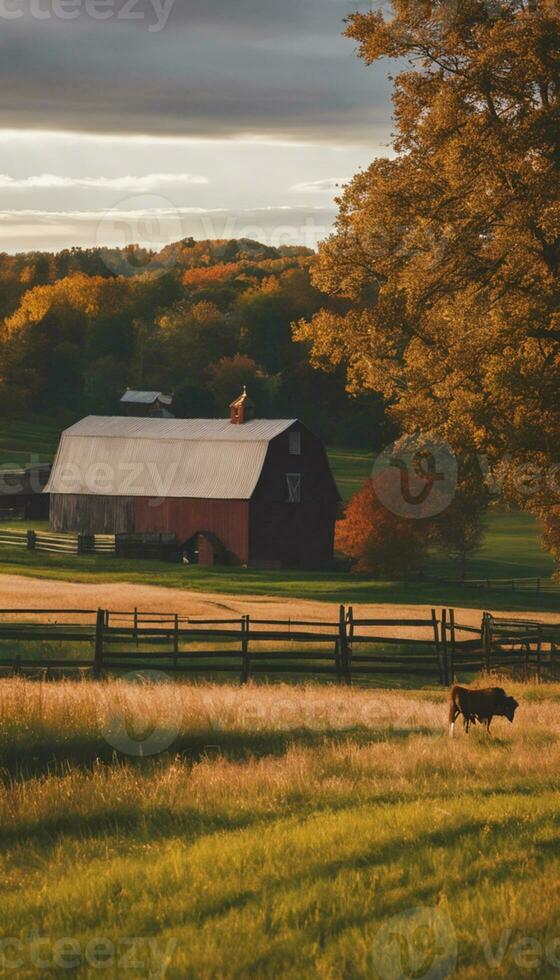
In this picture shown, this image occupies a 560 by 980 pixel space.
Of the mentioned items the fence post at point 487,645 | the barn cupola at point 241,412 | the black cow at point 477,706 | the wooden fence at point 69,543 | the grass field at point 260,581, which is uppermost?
the barn cupola at point 241,412

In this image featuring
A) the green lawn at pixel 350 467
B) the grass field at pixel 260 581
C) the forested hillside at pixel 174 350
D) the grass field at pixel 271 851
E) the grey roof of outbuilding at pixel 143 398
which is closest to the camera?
the grass field at pixel 271 851

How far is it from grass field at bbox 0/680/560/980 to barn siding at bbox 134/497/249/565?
5318 centimetres

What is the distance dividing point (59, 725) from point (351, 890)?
25.9ft

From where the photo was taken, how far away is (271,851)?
902cm

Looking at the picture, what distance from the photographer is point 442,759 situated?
Answer: 13078 millimetres

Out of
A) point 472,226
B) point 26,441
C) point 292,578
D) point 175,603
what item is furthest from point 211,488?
point 26,441

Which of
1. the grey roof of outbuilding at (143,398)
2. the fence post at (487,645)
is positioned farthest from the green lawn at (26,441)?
the fence post at (487,645)

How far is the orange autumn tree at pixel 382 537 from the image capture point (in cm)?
6338

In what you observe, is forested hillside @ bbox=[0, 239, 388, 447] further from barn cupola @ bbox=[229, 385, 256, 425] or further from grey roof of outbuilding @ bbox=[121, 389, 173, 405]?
barn cupola @ bbox=[229, 385, 256, 425]

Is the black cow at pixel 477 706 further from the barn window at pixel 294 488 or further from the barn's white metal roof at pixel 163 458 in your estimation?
the barn window at pixel 294 488

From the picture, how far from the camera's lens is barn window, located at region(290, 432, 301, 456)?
71.9 meters

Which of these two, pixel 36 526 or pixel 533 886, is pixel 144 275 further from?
pixel 533 886

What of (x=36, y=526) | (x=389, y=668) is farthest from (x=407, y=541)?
(x=389, y=668)

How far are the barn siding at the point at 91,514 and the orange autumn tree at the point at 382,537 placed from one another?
15912 millimetres
